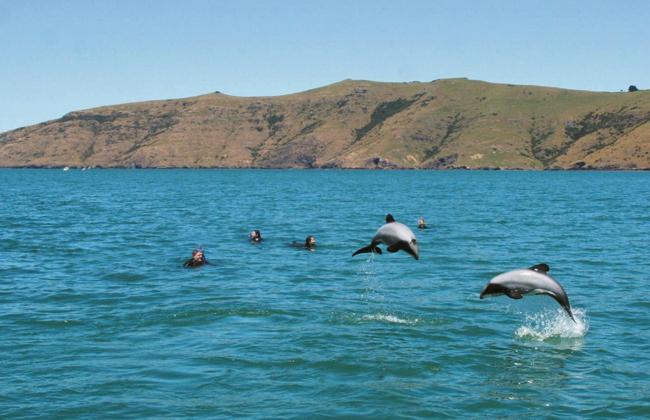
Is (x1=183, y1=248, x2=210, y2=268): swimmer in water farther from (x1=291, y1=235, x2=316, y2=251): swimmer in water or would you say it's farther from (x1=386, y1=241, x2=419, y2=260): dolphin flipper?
(x1=386, y1=241, x2=419, y2=260): dolphin flipper

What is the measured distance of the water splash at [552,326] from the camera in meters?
20.6

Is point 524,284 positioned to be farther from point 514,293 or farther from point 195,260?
point 195,260

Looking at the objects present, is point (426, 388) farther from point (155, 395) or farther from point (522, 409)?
point (155, 395)

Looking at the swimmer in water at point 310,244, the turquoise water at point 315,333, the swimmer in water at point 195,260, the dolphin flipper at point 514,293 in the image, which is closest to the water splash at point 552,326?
the turquoise water at point 315,333

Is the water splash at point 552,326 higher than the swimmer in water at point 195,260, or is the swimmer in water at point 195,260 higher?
the swimmer in water at point 195,260

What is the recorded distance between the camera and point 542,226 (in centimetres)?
5659

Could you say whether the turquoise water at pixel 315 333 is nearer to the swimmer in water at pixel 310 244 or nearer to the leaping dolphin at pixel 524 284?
the swimmer in water at pixel 310 244

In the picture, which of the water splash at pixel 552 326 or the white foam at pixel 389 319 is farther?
the white foam at pixel 389 319

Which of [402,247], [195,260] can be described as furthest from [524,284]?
[195,260]

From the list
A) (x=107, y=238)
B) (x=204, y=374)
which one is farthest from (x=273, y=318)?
(x=107, y=238)

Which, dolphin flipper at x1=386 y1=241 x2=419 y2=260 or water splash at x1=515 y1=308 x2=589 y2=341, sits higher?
dolphin flipper at x1=386 y1=241 x2=419 y2=260

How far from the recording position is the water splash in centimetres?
2061

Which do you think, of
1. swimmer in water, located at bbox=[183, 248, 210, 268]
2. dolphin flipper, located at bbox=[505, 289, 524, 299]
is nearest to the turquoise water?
swimmer in water, located at bbox=[183, 248, 210, 268]

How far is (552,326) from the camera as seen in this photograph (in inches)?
851
